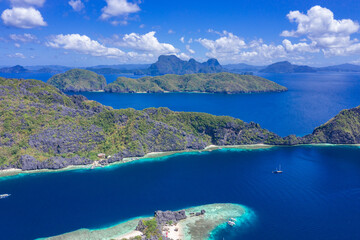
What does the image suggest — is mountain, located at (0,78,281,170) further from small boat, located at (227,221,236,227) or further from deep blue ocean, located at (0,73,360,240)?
small boat, located at (227,221,236,227)

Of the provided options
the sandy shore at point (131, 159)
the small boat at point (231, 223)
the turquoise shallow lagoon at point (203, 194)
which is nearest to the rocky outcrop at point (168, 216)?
the turquoise shallow lagoon at point (203, 194)

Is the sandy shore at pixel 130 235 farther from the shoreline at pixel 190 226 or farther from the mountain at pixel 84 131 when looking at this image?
the mountain at pixel 84 131

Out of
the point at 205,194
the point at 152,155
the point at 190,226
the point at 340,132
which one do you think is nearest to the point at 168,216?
the point at 190,226

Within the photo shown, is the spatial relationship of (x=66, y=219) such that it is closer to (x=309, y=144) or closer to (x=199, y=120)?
(x=199, y=120)

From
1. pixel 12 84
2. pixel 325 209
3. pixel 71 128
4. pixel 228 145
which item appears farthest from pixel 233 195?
pixel 12 84

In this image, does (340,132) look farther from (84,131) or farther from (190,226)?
(84,131)

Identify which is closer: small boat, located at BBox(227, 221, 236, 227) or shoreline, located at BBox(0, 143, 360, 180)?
small boat, located at BBox(227, 221, 236, 227)

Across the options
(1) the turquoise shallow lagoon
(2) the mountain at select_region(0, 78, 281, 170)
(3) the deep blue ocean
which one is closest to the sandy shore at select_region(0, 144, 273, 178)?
(2) the mountain at select_region(0, 78, 281, 170)
